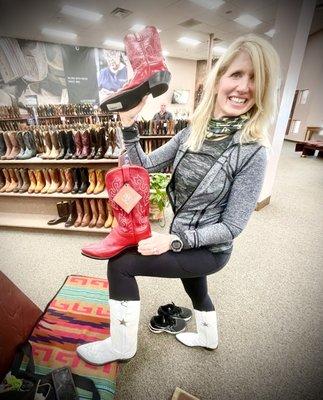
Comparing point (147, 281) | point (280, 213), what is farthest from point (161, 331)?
point (280, 213)

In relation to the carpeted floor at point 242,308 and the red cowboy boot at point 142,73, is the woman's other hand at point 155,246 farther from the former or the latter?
the carpeted floor at point 242,308

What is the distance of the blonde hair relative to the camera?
817 millimetres

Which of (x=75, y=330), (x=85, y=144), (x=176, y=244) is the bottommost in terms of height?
(x=75, y=330)

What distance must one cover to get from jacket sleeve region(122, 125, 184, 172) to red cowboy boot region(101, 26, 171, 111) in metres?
0.17

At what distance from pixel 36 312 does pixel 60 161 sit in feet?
5.23

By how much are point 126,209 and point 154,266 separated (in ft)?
0.88

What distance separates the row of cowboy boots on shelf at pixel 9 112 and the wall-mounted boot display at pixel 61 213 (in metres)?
5.99

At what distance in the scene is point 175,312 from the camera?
1.63m

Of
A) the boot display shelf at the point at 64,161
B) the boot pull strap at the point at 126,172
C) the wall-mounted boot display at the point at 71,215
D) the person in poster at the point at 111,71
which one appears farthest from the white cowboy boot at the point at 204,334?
the person in poster at the point at 111,71

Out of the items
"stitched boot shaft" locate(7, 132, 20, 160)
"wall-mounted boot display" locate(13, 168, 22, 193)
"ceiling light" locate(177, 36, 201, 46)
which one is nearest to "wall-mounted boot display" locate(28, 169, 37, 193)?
"wall-mounted boot display" locate(13, 168, 22, 193)

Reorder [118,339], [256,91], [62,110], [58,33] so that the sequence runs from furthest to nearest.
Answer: [62,110] → [58,33] → [118,339] → [256,91]

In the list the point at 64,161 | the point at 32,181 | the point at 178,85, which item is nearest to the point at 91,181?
the point at 64,161

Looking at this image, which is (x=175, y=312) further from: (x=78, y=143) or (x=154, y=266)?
(x=78, y=143)

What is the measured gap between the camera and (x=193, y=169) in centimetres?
94
